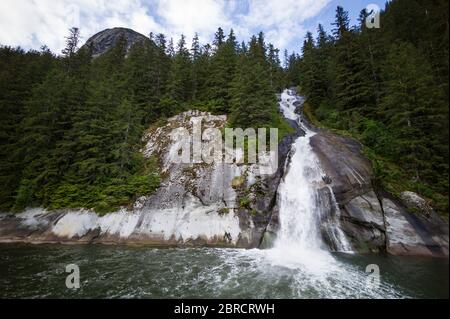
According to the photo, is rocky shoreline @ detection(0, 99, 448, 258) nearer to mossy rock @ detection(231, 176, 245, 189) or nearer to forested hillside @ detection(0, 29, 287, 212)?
mossy rock @ detection(231, 176, 245, 189)

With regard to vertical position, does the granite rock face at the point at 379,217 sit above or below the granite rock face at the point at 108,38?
below

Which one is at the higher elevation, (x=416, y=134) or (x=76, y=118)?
(x=76, y=118)

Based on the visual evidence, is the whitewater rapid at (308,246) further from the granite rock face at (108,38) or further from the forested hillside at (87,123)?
the granite rock face at (108,38)

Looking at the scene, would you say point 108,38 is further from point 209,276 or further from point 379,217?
point 379,217

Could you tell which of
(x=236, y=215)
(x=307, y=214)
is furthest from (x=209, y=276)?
(x=307, y=214)

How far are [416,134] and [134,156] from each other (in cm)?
2092

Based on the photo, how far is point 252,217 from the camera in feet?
48.6

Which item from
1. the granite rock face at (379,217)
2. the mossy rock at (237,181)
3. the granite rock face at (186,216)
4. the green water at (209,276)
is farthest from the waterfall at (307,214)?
the mossy rock at (237,181)

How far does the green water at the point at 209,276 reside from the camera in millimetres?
8133

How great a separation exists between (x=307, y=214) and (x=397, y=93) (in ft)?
34.2

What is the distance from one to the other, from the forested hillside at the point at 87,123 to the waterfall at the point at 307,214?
21.3 ft
